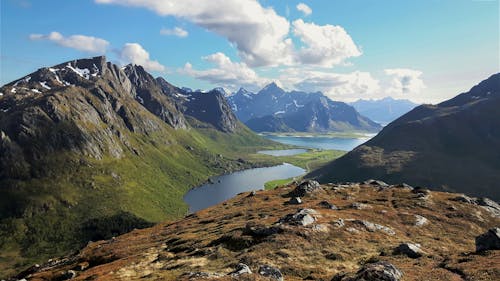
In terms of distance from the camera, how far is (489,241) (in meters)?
50.9

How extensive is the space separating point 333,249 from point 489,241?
21788mm

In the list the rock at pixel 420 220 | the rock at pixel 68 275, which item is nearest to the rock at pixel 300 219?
the rock at pixel 420 220

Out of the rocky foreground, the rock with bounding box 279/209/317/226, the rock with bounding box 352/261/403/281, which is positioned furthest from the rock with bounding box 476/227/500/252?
the rock with bounding box 279/209/317/226

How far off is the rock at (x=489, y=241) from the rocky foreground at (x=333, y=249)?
12 centimetres

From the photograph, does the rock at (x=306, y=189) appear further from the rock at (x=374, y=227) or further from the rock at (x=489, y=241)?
the rock at (x=489, y=241)

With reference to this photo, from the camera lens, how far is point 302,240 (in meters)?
56.0

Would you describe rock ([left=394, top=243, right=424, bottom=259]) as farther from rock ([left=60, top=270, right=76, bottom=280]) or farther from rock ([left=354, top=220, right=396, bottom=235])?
rock ([left=60, top=270, right=76, bottom=280])

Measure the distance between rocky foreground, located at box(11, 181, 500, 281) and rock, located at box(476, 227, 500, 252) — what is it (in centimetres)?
12

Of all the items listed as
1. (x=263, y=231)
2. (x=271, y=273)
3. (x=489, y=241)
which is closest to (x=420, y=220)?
(x=489, y=241)

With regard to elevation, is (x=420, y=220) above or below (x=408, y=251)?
below

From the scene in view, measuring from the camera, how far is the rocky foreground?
4184cm

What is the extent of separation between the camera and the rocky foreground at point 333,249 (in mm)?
41844

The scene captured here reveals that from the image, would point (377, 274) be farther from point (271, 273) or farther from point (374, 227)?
point (374, 227)

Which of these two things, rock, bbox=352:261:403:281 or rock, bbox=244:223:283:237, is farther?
rock, bbox=244:223:283:237
